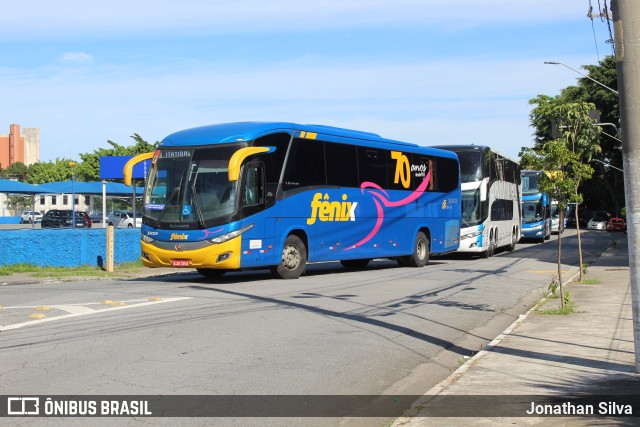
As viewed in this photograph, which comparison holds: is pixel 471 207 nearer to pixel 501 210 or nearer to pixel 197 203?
pixel 501 210

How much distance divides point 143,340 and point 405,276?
42.0 feet

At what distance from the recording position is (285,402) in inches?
290

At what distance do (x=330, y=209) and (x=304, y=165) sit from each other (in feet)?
5.66

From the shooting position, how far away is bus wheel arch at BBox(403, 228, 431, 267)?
2642 centimetres

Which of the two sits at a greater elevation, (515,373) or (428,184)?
(428,184)

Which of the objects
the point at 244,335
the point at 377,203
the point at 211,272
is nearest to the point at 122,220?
the point at 377,203

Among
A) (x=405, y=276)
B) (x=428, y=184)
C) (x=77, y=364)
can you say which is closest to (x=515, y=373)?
(x=77, y=364)

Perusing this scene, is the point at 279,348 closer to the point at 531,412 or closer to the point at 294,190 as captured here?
the point at 531,412

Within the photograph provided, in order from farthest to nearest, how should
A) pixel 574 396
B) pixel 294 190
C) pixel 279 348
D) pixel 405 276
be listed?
pixel 405 276
pixel 294 190
pixel 279 348
pixel 574 396

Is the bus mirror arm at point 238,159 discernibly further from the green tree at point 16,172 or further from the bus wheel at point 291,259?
the green tree at point 16,172

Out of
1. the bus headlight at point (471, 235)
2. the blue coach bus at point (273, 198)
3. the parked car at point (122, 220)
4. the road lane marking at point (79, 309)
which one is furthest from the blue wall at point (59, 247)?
the parked car at point (122, 220)

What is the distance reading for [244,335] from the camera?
436 inches

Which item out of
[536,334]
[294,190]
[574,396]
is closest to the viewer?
[574,396]

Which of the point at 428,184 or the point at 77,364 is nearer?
the point at 77,364
